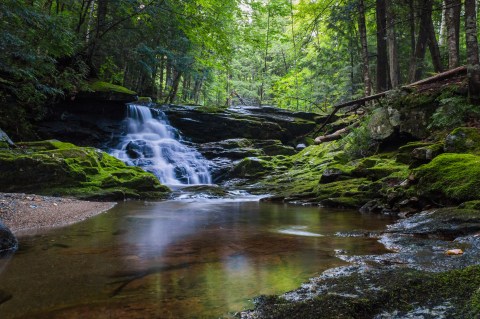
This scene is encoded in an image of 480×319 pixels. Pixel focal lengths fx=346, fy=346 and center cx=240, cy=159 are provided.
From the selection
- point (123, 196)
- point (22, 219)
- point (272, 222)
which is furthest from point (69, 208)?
point (272, 222)

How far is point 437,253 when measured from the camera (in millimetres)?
3643

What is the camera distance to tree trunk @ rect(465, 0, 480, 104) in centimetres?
850

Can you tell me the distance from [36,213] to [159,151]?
11715 mm

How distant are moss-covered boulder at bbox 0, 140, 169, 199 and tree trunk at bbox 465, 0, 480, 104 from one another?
393 inches

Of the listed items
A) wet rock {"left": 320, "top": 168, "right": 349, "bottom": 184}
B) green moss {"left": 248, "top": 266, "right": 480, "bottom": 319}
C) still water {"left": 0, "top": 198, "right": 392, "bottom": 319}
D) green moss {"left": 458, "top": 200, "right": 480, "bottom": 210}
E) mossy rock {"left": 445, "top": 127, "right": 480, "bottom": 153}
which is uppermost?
mossy rock {"left": 445, "top": 127, "right": 480, "bottom": 153}

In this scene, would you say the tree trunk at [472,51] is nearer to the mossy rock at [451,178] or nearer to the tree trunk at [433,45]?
the mossy rock at [451,178]

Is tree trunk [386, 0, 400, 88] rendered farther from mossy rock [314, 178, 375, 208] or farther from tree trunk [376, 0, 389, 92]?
mossy rock [314, 178, 375, 208]

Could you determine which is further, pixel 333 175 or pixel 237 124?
pixel 237 124

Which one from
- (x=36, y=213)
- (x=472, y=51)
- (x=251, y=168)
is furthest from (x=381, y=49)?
(x=36, y=213)

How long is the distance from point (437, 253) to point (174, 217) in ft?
17.6

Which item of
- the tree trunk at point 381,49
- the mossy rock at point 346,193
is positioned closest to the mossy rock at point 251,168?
the mossy rock at point 346,193

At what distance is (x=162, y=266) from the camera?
362cm

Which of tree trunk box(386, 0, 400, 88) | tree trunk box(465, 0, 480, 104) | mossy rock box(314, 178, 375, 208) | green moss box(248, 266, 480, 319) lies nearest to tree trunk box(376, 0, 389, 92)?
tree trunk box(386, 0, 400, 88)

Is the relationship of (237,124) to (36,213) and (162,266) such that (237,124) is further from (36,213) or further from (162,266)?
(162,266)
